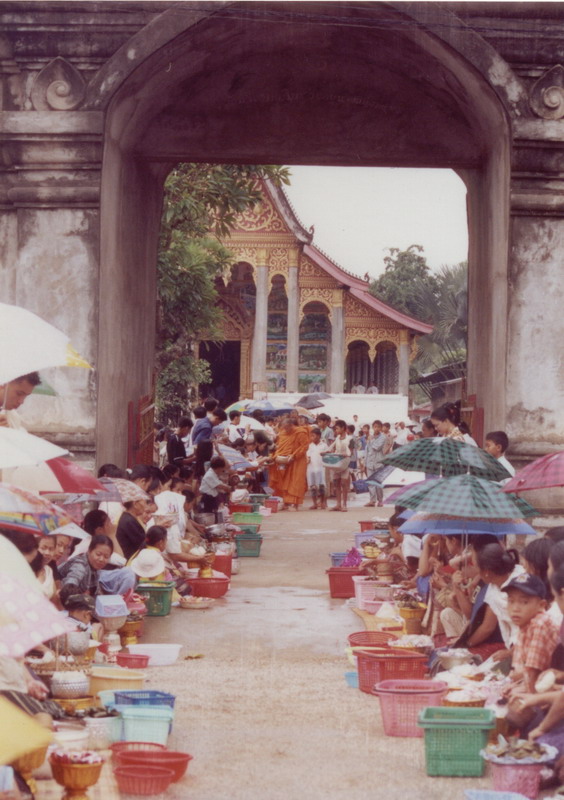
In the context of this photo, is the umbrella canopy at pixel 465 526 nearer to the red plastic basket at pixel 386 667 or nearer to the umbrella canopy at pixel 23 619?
the red plastic basket at pixel 386 667

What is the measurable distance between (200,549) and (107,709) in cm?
610

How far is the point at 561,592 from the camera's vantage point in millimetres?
5953

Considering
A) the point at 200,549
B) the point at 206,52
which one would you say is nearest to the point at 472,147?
the point at 206,52

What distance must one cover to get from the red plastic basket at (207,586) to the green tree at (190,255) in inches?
282

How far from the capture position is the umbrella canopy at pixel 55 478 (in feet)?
24.8

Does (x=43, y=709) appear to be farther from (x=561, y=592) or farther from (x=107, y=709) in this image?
(x=561, y=592)

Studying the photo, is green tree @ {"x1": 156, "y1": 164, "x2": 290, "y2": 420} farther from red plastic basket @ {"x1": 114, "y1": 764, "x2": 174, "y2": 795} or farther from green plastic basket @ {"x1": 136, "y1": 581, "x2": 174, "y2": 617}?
red plastic basket @ {"x1": 114, "y1": 764, "x2": 174, "y2": 795}

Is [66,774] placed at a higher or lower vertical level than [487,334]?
lower

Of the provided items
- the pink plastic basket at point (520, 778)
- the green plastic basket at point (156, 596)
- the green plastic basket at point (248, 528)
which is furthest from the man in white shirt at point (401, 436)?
the pink plastic basket at point (520, 778)

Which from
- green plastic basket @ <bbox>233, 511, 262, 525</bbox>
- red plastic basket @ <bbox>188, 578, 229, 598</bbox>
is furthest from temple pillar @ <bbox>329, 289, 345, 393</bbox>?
red plastic basket @ <bbox>188, 578, 229, 598</bbox>

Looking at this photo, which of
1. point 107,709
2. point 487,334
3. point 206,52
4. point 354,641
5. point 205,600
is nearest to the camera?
point 107,709

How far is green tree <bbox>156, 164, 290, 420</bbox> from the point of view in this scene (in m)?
18.4

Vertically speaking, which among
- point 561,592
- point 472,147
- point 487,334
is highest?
point 472,147

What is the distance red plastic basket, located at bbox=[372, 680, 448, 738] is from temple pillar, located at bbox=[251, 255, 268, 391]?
25.0m
